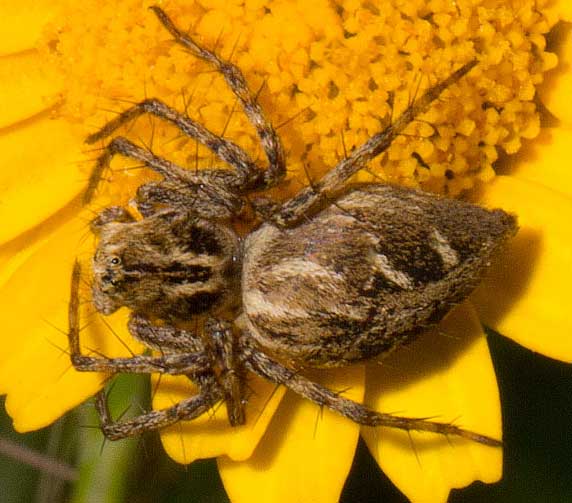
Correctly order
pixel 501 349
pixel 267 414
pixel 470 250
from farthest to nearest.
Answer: pixel 501 349 < pixel 267 414 < pixel 470 250

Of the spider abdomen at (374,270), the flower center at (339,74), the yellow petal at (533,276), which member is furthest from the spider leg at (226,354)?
the yellow petal at (533,276)

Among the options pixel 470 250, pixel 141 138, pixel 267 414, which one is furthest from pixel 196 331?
pixel 470 250

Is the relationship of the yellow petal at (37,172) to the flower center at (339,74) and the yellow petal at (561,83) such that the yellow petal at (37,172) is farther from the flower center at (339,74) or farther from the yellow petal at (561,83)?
the yellow petal at (561,83)

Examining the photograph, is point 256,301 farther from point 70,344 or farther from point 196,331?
point 70,344

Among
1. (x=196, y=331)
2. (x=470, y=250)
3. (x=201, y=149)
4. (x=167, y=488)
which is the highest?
(x=201, y=149)

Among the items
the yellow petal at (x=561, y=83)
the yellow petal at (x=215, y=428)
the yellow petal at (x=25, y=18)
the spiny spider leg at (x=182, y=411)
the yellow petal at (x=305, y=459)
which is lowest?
the yellow petal at (x=305, y=459)

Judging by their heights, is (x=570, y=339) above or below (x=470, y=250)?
below

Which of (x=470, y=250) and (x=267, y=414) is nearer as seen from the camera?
(x=470, y=250)

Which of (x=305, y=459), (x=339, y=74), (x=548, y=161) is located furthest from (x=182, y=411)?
(x=548, y=161)
